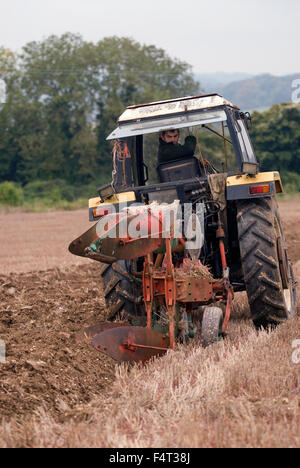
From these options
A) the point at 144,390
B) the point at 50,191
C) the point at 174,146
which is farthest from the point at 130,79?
the point at 144,390

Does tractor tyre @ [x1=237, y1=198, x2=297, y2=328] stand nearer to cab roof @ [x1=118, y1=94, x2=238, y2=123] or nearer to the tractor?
the tractor

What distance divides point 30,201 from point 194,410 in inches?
1292

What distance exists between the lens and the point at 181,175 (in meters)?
7.07

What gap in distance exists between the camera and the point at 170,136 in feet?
23.3

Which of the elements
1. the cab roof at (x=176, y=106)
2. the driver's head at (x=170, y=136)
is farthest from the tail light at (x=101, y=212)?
the driver's head at (x=170, y=136)

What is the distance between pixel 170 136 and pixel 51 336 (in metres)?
2.42

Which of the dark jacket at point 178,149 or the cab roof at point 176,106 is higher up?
the cab roof at point 176,106

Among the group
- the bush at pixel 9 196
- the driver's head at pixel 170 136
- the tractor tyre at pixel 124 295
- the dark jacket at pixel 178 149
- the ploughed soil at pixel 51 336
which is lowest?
the ploughed soil at pixel 51 336

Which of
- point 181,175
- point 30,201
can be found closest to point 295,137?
point 30,201

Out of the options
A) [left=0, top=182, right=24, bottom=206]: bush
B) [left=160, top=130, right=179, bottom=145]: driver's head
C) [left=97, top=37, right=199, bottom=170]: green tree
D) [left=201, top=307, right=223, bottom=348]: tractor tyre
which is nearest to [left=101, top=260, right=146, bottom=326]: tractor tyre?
[left=201, top=307, right=223, bottom=348]: tractor tyre

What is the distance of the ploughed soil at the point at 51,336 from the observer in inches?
179

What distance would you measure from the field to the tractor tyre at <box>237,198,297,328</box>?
0.18 meters

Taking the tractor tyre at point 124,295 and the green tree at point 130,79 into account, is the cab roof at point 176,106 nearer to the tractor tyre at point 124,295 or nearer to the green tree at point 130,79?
the tractor tyre at point 124,295

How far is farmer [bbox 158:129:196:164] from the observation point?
7090 millimetres
